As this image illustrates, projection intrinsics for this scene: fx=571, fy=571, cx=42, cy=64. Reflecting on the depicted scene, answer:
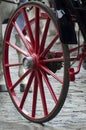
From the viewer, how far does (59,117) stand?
629 cm

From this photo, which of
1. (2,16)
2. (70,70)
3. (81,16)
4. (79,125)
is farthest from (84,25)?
(2,16)

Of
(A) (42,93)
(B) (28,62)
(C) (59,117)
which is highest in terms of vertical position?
(B) (28,62)

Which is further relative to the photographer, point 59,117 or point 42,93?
point 59,117

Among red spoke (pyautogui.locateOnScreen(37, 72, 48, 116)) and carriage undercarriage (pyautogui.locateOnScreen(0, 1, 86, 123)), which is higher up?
carriage undercarriage (pyautogui.locateOnScreen(0, 1, 86, 123))

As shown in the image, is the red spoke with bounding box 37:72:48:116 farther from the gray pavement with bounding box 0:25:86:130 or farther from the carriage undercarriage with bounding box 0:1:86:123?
the gray pavement with bounding box 0:25:86:130

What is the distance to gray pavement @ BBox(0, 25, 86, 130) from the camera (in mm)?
5758

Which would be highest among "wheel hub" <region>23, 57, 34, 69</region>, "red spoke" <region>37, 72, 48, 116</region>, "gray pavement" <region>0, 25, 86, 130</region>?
"wheel hub" <region>23, 57, 34, 69</region>

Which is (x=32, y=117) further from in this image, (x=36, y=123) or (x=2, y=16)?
(x=2, y=16)

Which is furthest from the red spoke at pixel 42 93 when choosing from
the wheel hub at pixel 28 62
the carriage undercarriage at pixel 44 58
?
the wheel hub at pixel 28 62

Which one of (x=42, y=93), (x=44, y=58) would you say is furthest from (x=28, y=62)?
(x=42, y=93)

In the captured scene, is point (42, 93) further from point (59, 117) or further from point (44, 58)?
point (59, 117)

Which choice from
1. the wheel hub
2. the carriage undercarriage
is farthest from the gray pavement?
the wheel hub

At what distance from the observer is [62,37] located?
17.2 ft

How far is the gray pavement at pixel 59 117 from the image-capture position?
18.9ft
